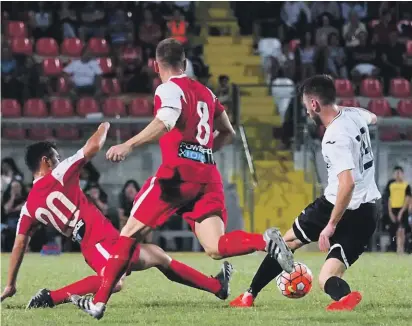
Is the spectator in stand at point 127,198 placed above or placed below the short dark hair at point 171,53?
below

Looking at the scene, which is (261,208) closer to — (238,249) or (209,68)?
(209,68)

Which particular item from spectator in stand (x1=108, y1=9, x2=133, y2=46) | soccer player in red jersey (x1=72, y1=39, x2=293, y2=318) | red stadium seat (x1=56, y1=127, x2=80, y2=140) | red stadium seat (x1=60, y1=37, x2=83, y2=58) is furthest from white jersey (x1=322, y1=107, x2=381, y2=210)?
spectator in stand (x1=108, y1=9, x2=133, y2=46)

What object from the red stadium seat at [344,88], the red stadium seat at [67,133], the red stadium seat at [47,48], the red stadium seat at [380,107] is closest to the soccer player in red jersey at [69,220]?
the red stadium seat at [67,133]

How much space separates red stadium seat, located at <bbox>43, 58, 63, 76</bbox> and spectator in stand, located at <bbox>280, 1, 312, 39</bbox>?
493cm

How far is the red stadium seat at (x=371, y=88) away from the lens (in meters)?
22.4

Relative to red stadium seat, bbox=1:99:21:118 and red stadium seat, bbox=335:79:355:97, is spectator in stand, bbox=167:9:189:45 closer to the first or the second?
red stadium seat, bbox=335:79:355:97

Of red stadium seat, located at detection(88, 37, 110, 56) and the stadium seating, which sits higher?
red stadium seat, located at detection(88, 37, 110, 56)

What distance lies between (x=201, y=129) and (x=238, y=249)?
918mm

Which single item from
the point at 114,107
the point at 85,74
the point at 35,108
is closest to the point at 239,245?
the point at 114,107

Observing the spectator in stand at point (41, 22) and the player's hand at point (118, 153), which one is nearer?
the player's hand at point (118, 153)

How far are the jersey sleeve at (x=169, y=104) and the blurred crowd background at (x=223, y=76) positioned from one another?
34.7ft

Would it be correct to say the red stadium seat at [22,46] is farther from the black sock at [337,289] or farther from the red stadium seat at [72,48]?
the black sock at [337,289]

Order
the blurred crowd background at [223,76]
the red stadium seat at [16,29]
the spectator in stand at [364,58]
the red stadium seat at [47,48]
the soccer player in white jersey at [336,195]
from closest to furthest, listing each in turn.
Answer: the soccer player in white jersey at [336,195]
the blurred crowd background at [223,76]
the spectator in stand at [364,58]
the red stadium seat at [47,48]
the red stadium seat at [16,29]

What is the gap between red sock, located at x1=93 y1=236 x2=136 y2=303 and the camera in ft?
26.9
